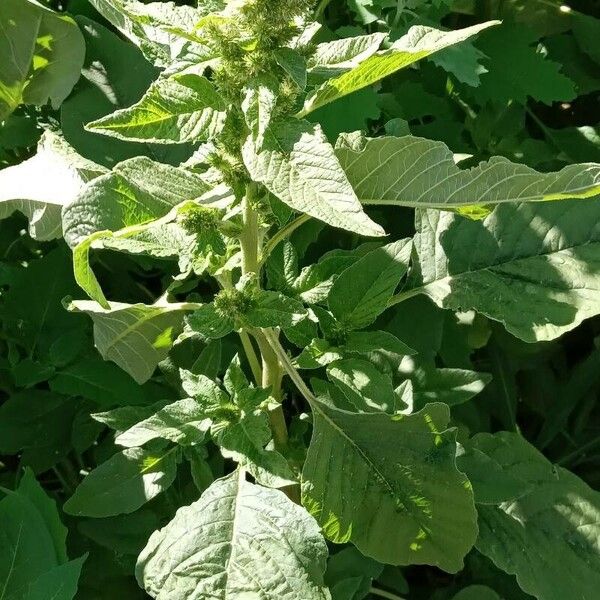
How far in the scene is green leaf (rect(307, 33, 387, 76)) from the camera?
2.36 feet

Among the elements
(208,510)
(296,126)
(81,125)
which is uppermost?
(296,126)

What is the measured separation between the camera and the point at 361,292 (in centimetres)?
90

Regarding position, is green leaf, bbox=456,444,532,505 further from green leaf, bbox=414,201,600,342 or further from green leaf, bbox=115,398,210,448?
green leaf, bbox=115,398,210,448

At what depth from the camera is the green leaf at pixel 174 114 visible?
68 centimetres

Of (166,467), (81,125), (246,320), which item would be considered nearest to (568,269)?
(246,320)

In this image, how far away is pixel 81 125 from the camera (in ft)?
3.54

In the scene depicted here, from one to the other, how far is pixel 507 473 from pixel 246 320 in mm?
434

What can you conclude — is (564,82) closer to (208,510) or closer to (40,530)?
(208,510)

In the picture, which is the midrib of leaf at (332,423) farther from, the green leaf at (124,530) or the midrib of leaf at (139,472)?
the green leaf at (124,530)

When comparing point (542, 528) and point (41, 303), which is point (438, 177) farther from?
point (41, 303)

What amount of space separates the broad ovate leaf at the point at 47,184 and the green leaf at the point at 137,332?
110 mm

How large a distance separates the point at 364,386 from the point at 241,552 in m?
0.21

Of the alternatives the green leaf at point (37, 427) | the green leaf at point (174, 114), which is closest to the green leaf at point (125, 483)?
the green leaf at point (37, 427)

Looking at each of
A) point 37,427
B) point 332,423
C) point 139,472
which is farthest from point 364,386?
point 37,427
